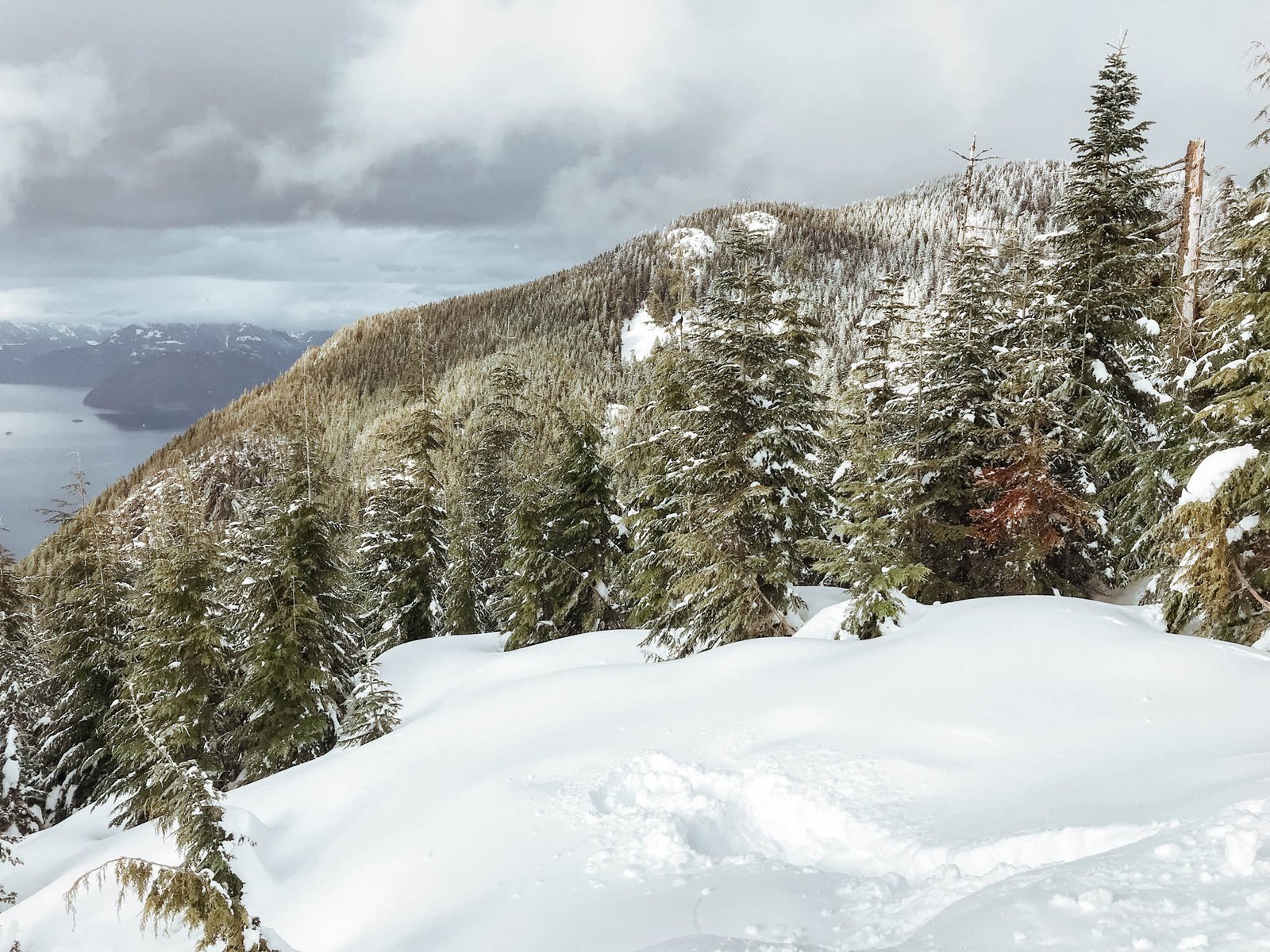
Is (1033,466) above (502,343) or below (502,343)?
below

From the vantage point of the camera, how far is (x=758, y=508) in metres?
13.3

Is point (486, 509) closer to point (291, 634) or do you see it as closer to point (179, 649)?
point (291, 634)

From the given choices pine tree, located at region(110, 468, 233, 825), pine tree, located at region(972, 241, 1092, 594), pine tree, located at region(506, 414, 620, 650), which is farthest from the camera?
pine tree, located at region(506, 414, 620, 650)

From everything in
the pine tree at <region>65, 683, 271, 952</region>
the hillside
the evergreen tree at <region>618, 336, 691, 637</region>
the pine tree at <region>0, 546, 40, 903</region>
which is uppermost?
the hillside

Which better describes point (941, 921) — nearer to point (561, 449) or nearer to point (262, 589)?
point (262, 589)

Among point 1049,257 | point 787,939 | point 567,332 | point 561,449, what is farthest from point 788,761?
point 567,332

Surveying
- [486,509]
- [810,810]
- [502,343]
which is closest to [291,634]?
[486,509]

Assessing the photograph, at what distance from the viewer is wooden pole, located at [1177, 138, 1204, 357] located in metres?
12.7

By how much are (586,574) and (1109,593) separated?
1479 cm

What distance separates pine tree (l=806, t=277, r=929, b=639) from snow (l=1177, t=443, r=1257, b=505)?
3831 millimetres

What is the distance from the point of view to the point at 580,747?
29.2ft

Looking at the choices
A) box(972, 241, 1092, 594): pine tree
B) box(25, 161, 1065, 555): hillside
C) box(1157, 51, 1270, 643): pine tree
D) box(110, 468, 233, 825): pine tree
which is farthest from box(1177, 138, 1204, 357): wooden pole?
box(25, 161, 1065, 555): hillside

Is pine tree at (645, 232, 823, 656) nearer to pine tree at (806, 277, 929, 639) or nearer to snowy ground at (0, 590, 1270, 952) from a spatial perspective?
pine tree at (806, 277, 929, 639)

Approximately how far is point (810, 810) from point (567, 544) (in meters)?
16.5
